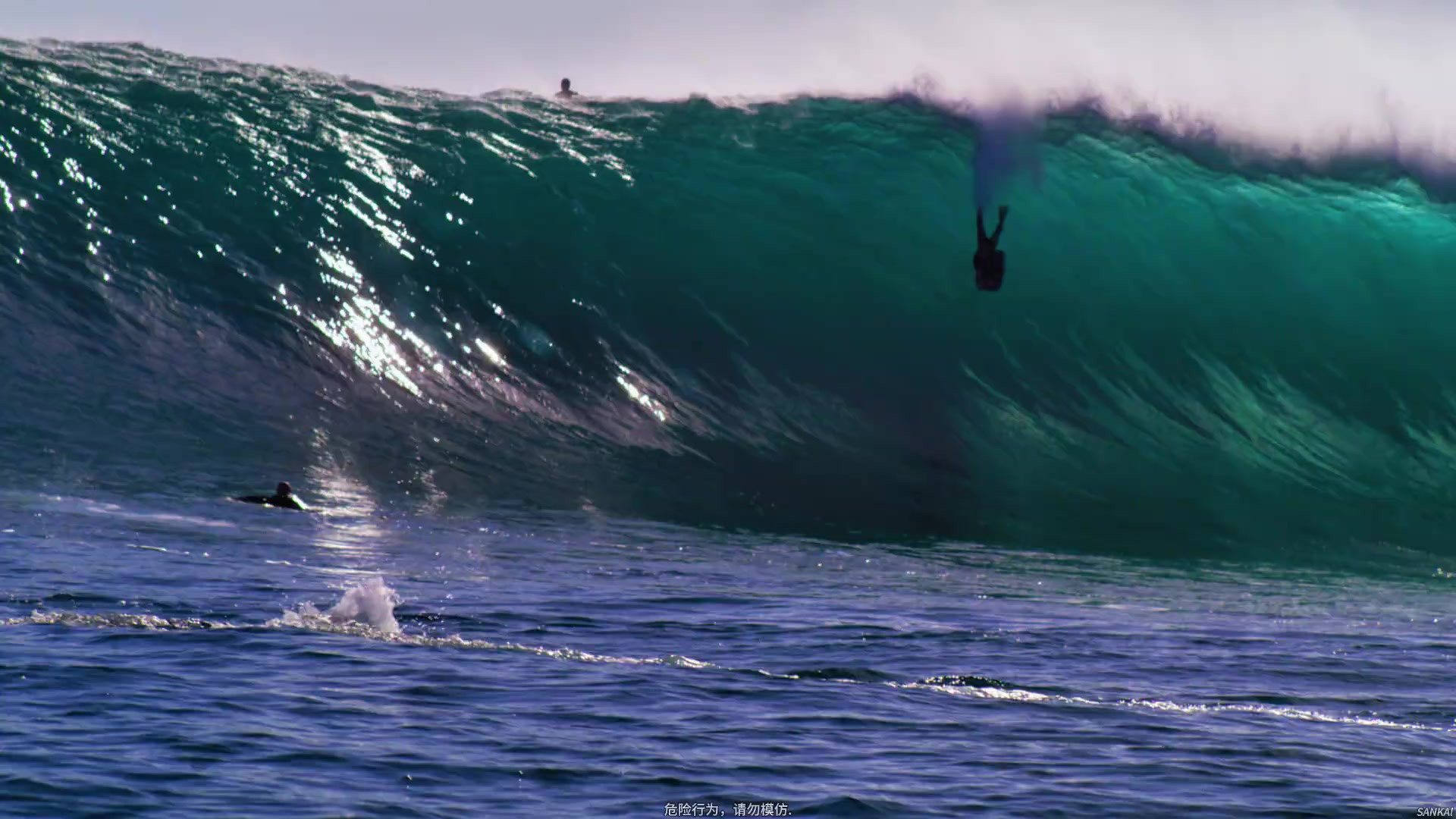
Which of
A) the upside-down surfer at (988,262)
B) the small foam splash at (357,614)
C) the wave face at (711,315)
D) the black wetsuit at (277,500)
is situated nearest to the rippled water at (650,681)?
the small foam splash at (357,614)

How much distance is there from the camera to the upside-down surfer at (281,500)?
1378cm

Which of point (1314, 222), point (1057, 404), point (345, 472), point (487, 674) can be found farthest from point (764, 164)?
point (487, 674)

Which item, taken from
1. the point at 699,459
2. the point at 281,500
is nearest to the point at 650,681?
the point at 281,500

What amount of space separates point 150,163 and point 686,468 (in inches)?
339

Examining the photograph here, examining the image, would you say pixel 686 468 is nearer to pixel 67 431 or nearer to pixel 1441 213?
pixel 67 431

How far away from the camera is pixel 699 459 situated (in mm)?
16500

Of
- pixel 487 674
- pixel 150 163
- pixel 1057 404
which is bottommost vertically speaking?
pixel 487 674

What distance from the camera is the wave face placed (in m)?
16.0

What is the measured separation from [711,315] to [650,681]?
38.8 ft

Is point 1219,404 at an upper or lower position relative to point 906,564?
upper

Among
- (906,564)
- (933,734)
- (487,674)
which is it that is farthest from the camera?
(906,564)

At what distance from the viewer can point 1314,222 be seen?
23.0 m

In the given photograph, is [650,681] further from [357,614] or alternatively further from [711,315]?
[711,315]

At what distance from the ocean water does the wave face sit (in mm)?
68
